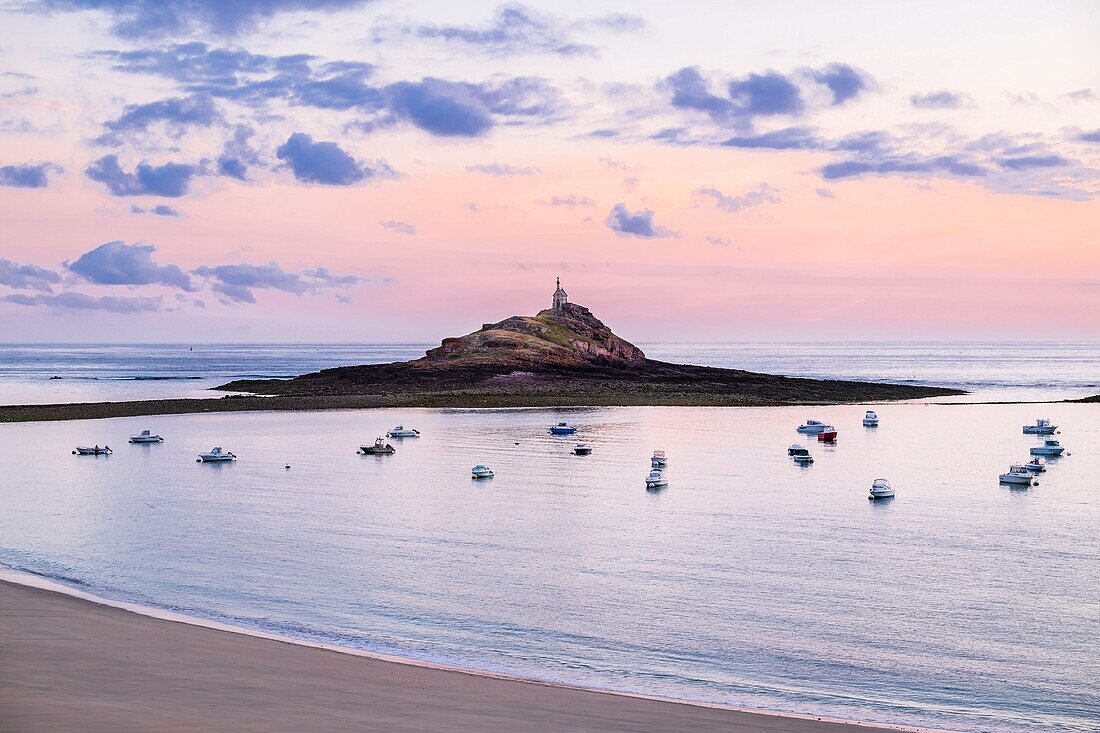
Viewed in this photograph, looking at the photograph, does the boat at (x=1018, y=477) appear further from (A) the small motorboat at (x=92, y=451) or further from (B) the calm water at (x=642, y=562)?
(A) the small motorboat at (x=92, y=451)

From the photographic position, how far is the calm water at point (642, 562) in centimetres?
2350

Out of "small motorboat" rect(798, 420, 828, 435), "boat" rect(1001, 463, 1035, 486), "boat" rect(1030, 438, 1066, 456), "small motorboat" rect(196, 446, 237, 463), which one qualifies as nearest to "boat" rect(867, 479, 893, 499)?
"boat" rect(1001, 463, 1035, 486)

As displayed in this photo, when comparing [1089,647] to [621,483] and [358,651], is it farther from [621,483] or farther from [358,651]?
[621,483]

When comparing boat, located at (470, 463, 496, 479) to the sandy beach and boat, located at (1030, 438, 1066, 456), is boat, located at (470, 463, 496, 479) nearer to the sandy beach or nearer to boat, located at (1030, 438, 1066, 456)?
the sandy beach

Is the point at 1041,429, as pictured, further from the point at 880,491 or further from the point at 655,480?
the point at 655,480

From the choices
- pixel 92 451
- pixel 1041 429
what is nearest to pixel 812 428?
pixel 1041 429

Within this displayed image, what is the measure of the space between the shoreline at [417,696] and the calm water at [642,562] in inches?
51.7

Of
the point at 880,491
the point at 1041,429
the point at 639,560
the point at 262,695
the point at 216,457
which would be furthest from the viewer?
the point at 1041,429

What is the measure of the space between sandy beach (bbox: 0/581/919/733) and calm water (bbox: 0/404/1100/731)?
82.9 inches

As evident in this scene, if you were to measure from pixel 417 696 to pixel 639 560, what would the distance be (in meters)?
18.3

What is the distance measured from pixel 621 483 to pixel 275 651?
126 ft

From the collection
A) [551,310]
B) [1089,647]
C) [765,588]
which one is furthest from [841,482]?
[551,310]

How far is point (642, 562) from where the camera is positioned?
120 feet

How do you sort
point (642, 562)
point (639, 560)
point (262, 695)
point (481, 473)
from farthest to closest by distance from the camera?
1. point (481, 473)
2. point (639, 560)
3. point (642, 562)
4. point (262, 695)
